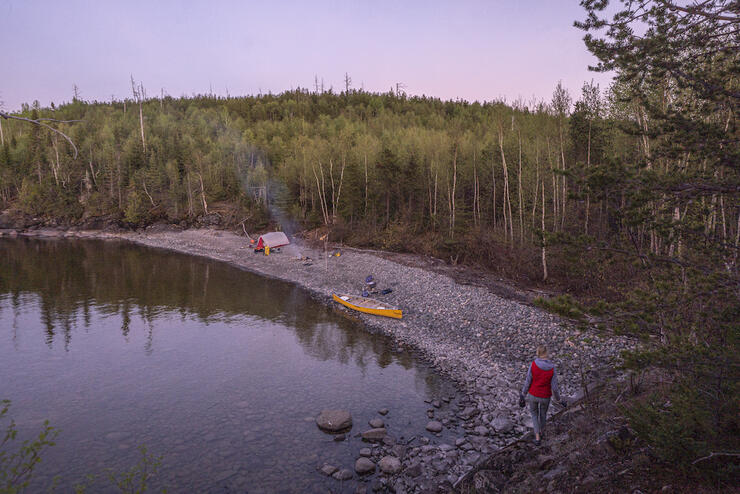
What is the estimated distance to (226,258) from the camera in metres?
43.2

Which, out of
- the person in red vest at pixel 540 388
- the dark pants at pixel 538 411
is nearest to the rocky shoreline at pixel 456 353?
the person in red vest at pixel 540 388

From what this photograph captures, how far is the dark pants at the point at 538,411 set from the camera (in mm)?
8953

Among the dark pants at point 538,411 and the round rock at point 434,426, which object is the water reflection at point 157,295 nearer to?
the round rock at point 434,426

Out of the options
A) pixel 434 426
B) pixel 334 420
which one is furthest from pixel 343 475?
pixel 434 426

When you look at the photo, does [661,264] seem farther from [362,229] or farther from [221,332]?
[362,229]

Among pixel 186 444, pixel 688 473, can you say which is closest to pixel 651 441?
pixel 688 473

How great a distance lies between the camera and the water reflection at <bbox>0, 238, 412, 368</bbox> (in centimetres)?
2023

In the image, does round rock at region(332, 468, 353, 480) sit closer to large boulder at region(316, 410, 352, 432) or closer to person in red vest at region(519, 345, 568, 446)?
large boulder at region(316, 410, 352, 432)

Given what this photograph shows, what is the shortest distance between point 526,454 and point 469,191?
34.8 meters

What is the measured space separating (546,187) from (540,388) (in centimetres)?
2316

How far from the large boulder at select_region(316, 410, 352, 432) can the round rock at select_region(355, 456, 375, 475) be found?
5.96 feet

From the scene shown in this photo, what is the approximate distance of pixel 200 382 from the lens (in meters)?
15.5

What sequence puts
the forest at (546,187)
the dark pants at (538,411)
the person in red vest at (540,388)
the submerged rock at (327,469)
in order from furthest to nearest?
Answer: the submerged rock at (327,469), the dark pants at (538,411), the person in red vest at (540,388), the forest at (546,187)

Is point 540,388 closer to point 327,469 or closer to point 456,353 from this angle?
point 327,469
